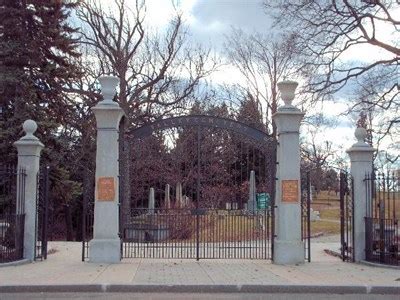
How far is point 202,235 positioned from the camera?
19641mm

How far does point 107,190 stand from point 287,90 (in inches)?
217

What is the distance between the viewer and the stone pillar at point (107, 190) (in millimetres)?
15016

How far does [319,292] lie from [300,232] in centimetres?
391

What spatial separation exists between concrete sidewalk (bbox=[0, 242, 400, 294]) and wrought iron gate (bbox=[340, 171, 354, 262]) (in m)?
0.45

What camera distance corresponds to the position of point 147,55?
38.8m

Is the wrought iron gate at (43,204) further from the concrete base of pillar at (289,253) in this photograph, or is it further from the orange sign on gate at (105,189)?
the concrete base of pillar at (289,253)

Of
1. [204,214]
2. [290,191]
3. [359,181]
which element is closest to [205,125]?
[204,214]

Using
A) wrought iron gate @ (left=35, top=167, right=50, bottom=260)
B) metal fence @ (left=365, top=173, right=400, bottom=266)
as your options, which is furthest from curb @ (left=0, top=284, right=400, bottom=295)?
wrought iron gate @ (left=35, top=167, right=50, bottom=260)

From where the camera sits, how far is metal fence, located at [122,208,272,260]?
1702 centimetres

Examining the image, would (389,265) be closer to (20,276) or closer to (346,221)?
(346,221)

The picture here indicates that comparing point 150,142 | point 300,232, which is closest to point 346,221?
point 300,232

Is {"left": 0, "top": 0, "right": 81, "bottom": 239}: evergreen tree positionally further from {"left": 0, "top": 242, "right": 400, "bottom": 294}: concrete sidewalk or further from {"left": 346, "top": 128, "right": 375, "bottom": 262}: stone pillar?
{"left": 346, "top": 128, "right": 375, "bottom": 262}: stone pillar

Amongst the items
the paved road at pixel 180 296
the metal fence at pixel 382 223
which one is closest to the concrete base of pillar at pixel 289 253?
the metal fence at pixel 382 223

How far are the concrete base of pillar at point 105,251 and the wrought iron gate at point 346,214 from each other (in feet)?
20.2
